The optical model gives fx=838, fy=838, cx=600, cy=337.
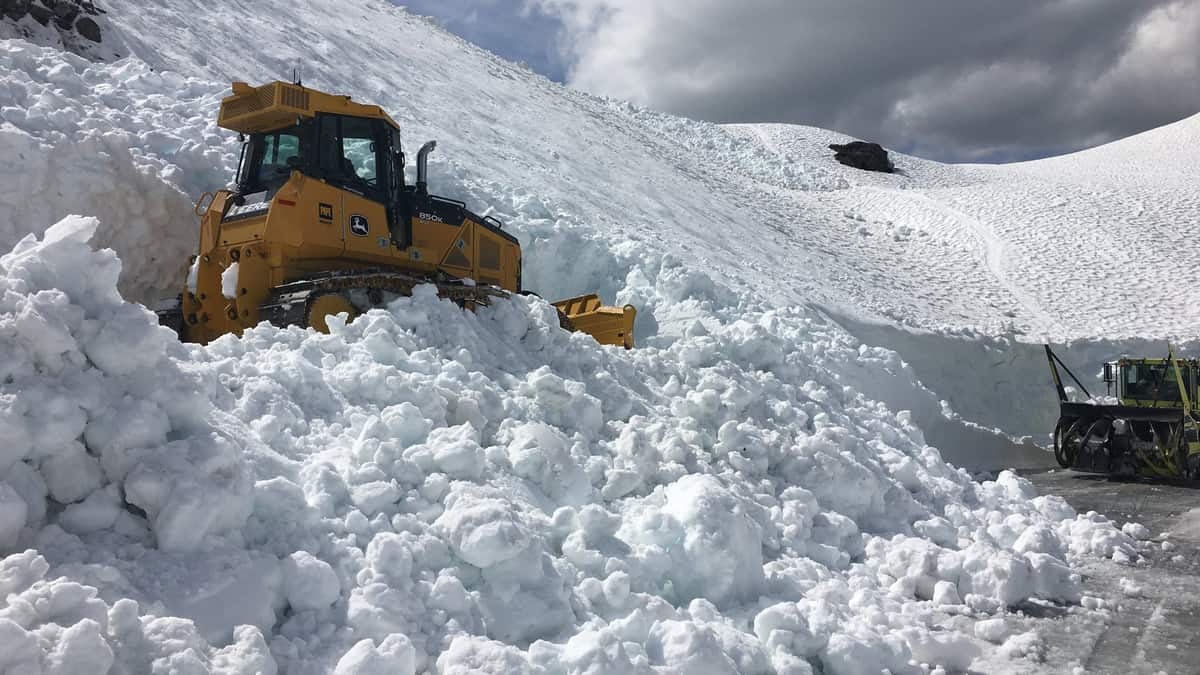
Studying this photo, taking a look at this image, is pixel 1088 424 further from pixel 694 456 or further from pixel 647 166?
pixel 647 166

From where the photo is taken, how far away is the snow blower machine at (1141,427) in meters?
12.5

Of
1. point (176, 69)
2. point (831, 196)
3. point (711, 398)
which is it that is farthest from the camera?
point (831, 196)

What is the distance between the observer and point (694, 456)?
19.9ft

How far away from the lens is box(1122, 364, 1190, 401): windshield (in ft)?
44.9

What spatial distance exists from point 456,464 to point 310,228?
11.1 feet

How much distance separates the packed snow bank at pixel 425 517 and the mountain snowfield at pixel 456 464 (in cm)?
2

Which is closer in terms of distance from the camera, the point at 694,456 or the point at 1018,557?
the point at 1018,557

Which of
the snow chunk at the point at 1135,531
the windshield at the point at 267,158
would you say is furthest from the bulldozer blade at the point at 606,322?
the snow chunk at the point at 1135,531

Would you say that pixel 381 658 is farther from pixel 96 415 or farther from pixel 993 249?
pixel 993 249

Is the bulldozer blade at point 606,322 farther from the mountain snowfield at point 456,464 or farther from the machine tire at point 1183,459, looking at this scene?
the machine tire at point 1183,459

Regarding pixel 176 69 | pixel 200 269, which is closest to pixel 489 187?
pixel 176 69

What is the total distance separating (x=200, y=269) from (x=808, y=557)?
5437mm

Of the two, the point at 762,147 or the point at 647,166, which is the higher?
the point at 762,147

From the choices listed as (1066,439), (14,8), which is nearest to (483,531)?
(14,8)
